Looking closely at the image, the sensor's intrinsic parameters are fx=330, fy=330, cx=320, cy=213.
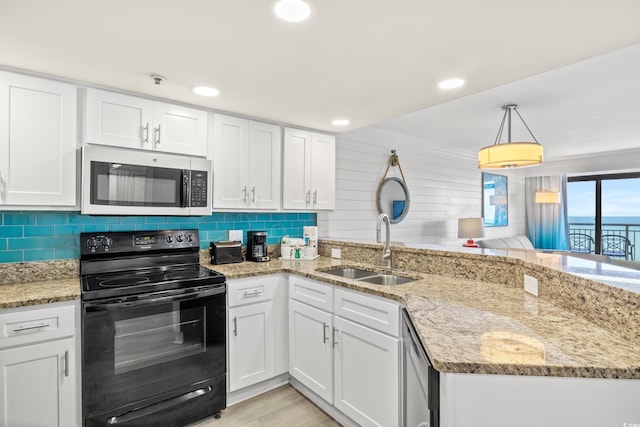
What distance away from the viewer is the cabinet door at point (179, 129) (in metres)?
2.27

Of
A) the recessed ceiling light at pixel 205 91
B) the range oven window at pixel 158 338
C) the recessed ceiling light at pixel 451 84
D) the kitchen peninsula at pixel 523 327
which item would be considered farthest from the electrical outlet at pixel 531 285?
the recessed ceiling light at pixel 205 91

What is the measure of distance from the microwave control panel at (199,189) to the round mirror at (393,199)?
2223 millimetres

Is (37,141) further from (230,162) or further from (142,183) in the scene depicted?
(230,162)

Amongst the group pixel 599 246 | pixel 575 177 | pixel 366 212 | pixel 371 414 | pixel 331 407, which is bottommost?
pixel 331 407

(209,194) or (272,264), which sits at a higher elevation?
(209,194)

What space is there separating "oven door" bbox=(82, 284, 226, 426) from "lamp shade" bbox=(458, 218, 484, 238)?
3.95 metres

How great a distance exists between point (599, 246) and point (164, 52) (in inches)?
308

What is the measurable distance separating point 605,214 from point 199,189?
7360 mm

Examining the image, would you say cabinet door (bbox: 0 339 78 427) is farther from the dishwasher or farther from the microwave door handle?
the dishwasher

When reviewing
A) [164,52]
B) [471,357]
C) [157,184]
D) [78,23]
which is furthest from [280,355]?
[78,23]

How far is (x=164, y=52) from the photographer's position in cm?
167

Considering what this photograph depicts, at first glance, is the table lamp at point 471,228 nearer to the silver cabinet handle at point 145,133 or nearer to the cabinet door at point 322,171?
the cabinet door at point 322,171

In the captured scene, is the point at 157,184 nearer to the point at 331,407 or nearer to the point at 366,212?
the point at 331,407

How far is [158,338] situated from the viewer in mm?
1964
